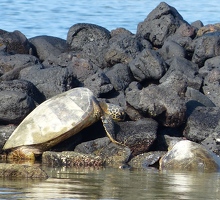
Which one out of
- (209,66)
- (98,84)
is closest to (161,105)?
(98,84)

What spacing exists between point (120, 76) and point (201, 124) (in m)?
3.26

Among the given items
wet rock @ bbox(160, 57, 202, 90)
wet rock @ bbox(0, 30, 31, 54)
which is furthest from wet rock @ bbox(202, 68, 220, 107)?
wet rock @ bbox(0, 30, 31, 54)

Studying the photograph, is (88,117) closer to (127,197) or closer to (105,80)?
(105,80)

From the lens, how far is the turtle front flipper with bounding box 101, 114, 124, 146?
37.4 feet

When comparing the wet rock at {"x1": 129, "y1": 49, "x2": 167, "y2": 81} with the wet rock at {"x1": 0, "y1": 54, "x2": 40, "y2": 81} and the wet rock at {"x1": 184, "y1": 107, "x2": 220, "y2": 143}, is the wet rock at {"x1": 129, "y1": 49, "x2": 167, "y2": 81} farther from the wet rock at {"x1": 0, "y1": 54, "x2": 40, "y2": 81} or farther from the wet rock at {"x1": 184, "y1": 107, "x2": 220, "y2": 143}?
the wet rock at {"x1": 184, "y1": 107, "x2": 220, "y2": 143}

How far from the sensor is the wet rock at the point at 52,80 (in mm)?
13508

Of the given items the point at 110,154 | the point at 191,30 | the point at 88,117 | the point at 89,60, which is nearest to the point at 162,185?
the point at 110,154

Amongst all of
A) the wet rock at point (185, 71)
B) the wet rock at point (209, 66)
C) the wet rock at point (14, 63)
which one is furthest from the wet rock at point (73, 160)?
the wet rock at point (209, 66)

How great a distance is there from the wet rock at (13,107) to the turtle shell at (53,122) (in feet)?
1.19

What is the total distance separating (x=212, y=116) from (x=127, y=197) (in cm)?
542

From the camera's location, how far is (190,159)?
406 inches

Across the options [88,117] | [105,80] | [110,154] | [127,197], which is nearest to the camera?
[127,197]

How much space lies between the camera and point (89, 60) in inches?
622

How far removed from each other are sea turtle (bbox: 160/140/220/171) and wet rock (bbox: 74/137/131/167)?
62cm
